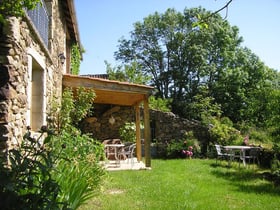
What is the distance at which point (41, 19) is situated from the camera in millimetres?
6164

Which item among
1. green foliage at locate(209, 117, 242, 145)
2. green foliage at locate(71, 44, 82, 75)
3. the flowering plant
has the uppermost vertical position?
green foliage at locate(71, 44, 82, 75)

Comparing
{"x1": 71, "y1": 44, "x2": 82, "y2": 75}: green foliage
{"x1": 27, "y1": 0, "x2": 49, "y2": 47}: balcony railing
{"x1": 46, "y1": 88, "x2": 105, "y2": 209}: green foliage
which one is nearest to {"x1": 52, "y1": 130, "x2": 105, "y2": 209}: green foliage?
{"x1": 46, "y1": 88, "x2": 105, "y2": 209}: green foliage

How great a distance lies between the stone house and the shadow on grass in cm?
500

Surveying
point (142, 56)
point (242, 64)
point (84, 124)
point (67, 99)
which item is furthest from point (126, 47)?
point (67, 99)

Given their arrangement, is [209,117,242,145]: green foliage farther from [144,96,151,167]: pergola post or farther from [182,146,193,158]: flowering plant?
[144,96,151,167]: pergola post

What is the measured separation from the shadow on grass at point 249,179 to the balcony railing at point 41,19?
223 inches

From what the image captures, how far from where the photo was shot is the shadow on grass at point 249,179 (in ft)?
23.4

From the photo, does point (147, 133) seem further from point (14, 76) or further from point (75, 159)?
point (14, 76)

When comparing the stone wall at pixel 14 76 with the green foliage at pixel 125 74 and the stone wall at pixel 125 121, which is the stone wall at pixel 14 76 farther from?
Answer: the green foliage at pixel 125 74

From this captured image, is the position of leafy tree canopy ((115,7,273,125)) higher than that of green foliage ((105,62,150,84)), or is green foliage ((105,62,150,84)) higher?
leafy tree canopy ((115,7,273,125))

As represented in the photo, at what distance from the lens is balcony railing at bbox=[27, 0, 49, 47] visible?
551cm

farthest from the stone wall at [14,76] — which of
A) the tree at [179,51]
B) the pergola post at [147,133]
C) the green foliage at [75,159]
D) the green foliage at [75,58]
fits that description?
the tree at [179,51]

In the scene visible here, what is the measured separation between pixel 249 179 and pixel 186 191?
282cm

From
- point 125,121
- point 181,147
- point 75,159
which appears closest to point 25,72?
point 75,159
